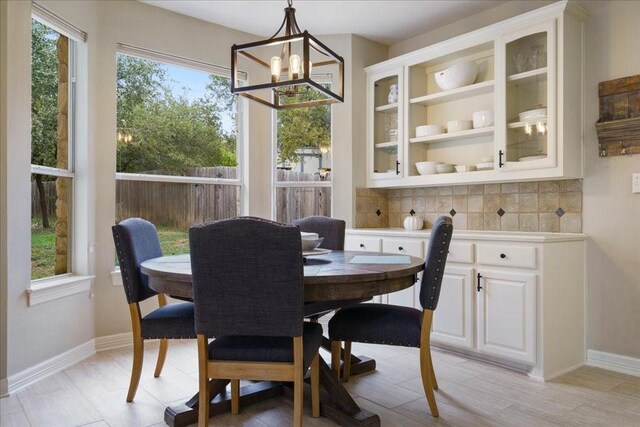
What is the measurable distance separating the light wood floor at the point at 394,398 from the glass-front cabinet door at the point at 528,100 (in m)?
1.41

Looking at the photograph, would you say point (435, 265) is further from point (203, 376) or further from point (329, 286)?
point (203, 376)

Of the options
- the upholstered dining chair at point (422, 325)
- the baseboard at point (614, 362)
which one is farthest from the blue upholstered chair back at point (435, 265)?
the baseboard at point (614, 362)

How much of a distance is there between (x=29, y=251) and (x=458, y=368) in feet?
9.21

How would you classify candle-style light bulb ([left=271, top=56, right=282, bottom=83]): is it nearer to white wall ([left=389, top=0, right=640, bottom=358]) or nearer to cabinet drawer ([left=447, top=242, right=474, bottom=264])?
cabinet drawer ([left=447, top=242, right=474, bottom=264])

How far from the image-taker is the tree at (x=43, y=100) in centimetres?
300

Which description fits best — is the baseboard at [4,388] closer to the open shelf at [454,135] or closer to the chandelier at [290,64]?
the chandelier at [290,64]

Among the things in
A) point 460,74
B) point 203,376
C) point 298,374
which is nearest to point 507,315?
point 298,374

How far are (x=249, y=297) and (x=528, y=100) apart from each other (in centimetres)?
248

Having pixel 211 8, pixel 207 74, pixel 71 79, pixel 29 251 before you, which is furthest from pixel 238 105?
pixel 29 251

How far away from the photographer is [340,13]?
12.3 feet

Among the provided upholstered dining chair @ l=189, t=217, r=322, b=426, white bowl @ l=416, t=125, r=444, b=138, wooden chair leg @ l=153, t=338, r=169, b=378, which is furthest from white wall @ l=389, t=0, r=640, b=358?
wooden chair leg @ l=153, t=338, r=169, b=378

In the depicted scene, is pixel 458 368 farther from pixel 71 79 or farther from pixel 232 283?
pixel 71 79

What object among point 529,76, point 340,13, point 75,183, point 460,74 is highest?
point 340,13

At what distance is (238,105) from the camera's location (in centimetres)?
421
